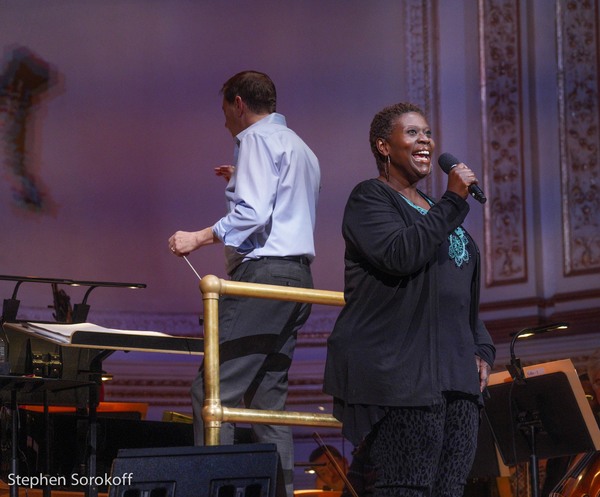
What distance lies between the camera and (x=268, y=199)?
10.8ft

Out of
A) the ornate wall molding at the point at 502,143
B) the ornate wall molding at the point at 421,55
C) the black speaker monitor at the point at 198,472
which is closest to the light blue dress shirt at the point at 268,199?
the black speaker monitor at the point at 198,472

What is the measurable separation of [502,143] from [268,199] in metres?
3.20

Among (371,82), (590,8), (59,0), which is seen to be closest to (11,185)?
(59,0)

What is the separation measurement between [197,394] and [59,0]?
4.43 metres

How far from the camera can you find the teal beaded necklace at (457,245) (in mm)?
2670

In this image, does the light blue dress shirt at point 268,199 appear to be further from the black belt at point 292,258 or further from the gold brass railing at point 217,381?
the gold brass railing at point 217,381

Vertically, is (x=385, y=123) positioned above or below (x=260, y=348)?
above

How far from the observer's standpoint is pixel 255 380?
3293 millimetres

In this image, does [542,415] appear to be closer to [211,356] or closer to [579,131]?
[211,356]

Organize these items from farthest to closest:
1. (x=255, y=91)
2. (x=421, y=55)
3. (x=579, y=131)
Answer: (x=421, y=55)
(x=579, y=131)
(x=255, y=91)

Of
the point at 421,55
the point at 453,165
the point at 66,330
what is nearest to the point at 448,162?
the point at 453,165

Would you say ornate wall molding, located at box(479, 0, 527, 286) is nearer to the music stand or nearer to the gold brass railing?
the music stand

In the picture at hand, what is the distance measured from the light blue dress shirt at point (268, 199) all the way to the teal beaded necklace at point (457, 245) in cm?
67

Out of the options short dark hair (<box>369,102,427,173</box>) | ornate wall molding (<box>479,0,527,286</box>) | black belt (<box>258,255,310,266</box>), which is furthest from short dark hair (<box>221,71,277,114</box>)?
ornate wall molding (<box>479,0,527,286</box>)
